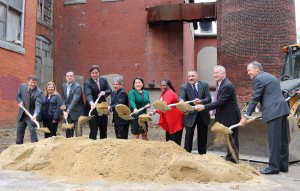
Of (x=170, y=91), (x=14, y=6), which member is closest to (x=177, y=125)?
(x=170, y=91)

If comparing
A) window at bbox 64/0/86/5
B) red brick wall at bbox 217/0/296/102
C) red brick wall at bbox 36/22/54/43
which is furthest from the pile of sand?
window at bbox 64/0/86/5

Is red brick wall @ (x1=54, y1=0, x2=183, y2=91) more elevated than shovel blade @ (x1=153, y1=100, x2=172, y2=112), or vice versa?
red brick wall @ (x1=54, y1=0, x2=183, y2=91)

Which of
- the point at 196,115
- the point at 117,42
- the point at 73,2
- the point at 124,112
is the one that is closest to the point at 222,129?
the point at 196,115

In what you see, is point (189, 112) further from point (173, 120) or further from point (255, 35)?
point (255, 35)

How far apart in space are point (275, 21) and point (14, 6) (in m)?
10.4

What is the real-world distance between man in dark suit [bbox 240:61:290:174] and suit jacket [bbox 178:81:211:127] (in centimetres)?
91

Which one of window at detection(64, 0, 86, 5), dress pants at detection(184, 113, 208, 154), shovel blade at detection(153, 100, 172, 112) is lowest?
dress pants at detection(184, 113, 208, 154)

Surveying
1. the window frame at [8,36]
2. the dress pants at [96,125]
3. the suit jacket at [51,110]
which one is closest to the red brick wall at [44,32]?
the window frame at [8,36]

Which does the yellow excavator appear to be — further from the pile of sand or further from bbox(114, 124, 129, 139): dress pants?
bbox(114, 124, 129, 139): dress pants

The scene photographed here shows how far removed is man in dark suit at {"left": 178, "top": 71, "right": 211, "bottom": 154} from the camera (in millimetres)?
6102

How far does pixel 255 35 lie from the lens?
15367mm

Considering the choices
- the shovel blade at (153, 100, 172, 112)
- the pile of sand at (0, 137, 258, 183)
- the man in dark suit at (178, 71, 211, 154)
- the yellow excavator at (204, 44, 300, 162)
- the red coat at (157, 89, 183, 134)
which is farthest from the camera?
the red coat at (157, 89, 183, 134)

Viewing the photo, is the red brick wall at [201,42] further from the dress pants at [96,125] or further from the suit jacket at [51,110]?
the suit jacket at [51,110]

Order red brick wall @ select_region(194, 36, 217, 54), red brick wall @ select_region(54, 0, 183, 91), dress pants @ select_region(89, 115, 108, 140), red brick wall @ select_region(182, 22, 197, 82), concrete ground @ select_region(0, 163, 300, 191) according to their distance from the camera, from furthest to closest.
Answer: red brick wall @ select_region(194, 36, 217, 54) → red brick wall @ select_region(182, 22, 197, 82) → red brick wall @ select_region(54, 0, 183, 91) → dress pants @ select_region(89, 115, 108, 140) → concrete ground @ select_region(0, 163, 300, 191)
